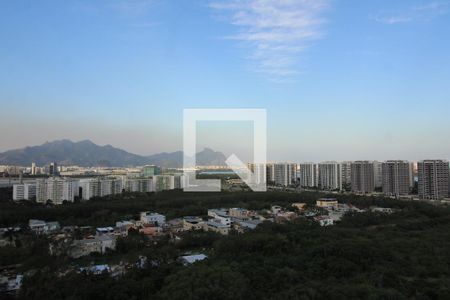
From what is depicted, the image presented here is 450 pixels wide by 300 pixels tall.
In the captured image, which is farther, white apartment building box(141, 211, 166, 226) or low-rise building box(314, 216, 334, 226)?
white apartment building box(141, 211, 166, 226)

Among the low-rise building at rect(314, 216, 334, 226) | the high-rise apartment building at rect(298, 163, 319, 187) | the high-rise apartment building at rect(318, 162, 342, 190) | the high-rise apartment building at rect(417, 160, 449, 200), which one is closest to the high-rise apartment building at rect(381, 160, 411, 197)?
the high-rise apartment building at rect(417, 160, 449, 200)

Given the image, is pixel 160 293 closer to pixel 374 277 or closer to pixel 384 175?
pixel 374 277

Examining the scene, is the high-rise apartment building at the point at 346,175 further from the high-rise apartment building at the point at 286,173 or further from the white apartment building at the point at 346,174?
the high-rise apartment building at the point at 286,173

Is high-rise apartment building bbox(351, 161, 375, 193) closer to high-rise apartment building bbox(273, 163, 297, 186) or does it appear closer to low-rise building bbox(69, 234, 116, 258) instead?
high-rise apartment building bbox(273, 163, 297, 186)

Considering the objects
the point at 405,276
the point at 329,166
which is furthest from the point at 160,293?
the point at 329,166

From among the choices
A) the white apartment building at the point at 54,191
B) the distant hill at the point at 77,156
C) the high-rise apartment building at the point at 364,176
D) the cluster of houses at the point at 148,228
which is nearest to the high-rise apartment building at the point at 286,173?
the high-rise apartment building at the point at 364,176

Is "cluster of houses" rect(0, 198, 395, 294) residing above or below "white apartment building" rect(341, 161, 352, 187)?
below
